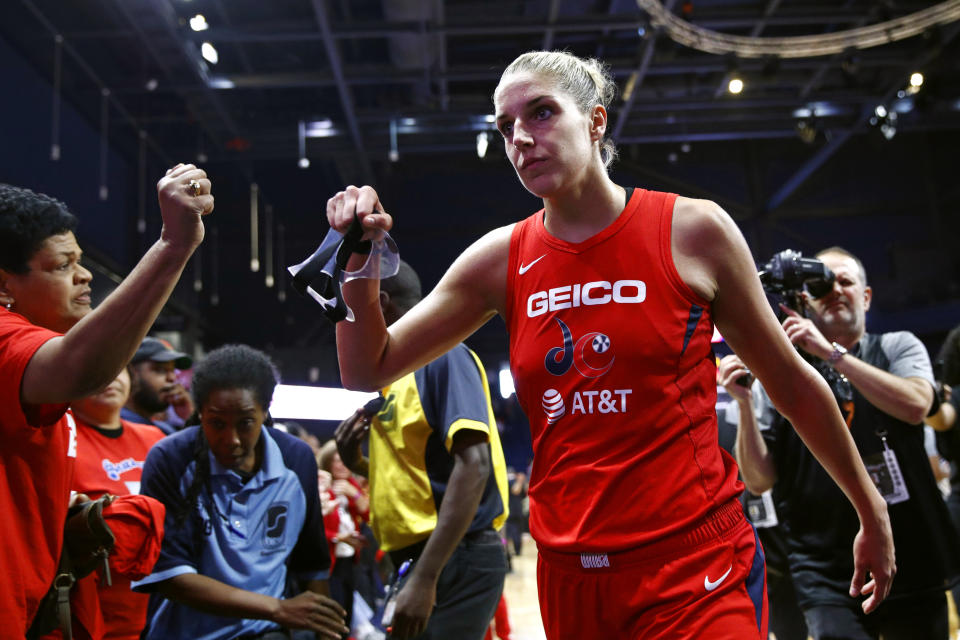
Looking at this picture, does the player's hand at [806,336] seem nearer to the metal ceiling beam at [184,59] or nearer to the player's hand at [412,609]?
the player's hand at [412,609]

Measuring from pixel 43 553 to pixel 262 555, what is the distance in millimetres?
851

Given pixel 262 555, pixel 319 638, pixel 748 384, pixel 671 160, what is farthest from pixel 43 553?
pixel 671 160

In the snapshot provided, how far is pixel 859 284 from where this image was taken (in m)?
2.85

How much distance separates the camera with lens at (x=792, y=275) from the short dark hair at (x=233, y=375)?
1598 mm

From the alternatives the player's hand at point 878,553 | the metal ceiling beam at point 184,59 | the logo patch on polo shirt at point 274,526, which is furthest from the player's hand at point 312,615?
the metal ceiling beam at point 184,59

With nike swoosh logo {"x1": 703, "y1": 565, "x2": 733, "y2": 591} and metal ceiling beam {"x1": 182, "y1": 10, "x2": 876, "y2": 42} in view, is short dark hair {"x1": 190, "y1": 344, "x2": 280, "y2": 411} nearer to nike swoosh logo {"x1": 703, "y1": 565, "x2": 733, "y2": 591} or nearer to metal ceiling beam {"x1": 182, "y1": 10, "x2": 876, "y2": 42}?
nike swoosh logo {"x1": 703, "y1": 565, "x2": 733, "y2": 591}

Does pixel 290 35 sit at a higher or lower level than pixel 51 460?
→ higher

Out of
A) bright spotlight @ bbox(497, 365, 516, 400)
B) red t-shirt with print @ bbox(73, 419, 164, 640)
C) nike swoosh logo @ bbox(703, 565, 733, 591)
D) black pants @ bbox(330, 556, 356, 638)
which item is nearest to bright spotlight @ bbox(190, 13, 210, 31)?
red t-shirt with print @ bbox(73, 419, 164, 640)

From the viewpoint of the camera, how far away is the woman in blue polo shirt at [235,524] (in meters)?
2.35

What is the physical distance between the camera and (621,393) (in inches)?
58.2

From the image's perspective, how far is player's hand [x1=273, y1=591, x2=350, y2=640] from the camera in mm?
2377

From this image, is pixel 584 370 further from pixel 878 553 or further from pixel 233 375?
pixel 233 375

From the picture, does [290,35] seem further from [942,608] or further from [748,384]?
[942,608]

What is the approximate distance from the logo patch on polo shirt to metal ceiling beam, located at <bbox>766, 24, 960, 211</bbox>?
28.5ft
